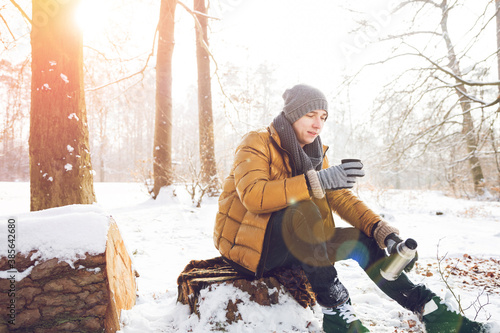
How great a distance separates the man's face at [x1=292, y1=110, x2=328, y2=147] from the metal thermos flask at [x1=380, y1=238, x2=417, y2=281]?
2.64ft

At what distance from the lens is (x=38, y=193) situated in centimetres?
214

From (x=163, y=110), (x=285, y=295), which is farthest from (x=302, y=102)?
(x=163, y=110)

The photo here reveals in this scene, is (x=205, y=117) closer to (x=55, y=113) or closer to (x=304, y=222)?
(x=55, y=113)

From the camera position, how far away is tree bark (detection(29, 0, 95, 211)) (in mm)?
2127

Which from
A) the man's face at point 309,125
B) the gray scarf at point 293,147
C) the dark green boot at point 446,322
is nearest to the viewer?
the dark green boot at point 446,322

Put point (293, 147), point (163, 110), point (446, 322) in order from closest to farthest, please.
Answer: point (446, 322) < point (293, 147) < point (163, 110)

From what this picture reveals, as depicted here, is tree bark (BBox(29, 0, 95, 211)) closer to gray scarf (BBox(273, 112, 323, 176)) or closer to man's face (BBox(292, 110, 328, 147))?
gray scarf (BBox(273, 112, 323, 176))

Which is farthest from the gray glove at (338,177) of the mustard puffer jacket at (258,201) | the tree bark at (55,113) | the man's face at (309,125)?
the tree bark at (55,113)

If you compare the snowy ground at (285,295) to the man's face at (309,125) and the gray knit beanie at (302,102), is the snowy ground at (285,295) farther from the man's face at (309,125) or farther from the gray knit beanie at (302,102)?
the gray knit beanie at (302,102)

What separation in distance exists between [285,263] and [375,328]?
65 centimetres

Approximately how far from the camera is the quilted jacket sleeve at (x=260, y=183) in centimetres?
146

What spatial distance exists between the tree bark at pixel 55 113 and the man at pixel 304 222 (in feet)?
4.61

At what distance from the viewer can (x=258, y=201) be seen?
146 cm

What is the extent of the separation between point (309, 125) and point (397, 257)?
37.3 inches
